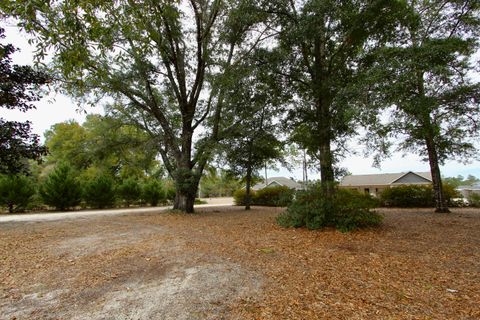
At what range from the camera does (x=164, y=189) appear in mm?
21797

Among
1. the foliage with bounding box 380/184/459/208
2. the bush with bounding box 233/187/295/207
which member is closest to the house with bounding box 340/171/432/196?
the bush with bounding box 233/187/295/207

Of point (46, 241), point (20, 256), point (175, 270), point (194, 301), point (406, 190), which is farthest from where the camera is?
point (406, 190)

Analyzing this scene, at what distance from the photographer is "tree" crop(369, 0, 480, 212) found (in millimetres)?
4656

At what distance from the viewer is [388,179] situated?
29344mm

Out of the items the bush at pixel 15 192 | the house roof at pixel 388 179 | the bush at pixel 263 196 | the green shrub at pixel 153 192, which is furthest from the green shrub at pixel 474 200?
the bush at pixel 15 192

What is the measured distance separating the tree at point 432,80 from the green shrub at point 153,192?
1782cm

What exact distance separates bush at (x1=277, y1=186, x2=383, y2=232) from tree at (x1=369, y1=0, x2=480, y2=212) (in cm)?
202

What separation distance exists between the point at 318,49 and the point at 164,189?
1829 centimetres

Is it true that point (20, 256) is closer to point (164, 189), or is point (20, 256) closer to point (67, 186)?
point (67, 186)

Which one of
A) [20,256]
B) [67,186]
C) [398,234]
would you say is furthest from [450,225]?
[67,186]

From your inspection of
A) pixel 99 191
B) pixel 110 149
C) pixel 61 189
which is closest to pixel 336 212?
pixel 110 149

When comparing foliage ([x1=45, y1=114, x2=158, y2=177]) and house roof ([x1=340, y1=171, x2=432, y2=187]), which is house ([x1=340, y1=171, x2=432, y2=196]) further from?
foliage ([x1=45, y1=114, x2=158, y2=177])

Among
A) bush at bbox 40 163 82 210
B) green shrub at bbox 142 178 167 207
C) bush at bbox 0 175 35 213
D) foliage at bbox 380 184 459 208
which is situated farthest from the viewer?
green shrub at bbox 142 178 167 207

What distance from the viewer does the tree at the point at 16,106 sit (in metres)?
7.58
